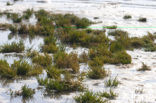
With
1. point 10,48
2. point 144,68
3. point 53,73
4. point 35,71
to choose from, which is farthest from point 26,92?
point 144,68

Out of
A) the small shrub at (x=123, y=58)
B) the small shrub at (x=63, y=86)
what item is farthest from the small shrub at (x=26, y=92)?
the small shrub at (x=123, y=58)

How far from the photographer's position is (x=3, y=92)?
17.9ft

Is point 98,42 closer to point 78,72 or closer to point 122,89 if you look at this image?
point 78,72

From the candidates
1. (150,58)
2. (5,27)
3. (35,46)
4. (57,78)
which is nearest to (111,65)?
(150,58)

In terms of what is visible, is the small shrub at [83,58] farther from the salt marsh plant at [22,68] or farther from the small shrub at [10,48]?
the small shrub at [10,48]

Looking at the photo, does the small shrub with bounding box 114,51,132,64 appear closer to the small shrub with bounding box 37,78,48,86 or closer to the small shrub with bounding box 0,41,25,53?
the small shrub with bounding box 37,78,48,86

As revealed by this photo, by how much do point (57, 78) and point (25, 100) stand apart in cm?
120

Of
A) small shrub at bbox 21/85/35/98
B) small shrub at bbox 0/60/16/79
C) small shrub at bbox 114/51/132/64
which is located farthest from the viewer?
small shrub at bbox 114/51/132/64

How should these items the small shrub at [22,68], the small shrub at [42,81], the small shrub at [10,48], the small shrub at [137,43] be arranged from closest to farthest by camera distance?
the small shrub at [42,81] → the small shrub at [22,68] → the small shrub at [10,48] → the small shrub at [137,43]

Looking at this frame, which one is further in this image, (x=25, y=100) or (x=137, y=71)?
(x=137, y=71)

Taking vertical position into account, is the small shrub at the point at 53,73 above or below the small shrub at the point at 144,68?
above

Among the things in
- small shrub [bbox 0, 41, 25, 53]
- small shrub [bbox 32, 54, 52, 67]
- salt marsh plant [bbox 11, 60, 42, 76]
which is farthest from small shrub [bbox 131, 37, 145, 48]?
salt marsh plant [bbox 11, 60, 42, 76]

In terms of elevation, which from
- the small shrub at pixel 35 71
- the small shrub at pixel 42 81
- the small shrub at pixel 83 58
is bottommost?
the small shrub at pixel 83 58

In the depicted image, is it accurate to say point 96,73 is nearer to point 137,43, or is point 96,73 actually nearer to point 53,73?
point 53,73
